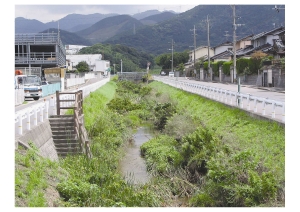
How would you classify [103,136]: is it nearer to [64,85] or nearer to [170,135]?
[170,135]

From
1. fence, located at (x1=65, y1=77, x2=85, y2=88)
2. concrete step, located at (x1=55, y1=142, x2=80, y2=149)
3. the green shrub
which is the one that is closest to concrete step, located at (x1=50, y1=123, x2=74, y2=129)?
concrete step, located at (x1=55, y1=142, x2=80, y2=149)

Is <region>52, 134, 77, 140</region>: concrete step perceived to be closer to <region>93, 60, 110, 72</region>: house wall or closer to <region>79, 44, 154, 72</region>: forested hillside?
<region>93, 60, 110, 72</region>: house wall

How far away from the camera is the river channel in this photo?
17.1m

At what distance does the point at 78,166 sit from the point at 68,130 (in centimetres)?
364

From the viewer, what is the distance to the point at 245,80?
176ft

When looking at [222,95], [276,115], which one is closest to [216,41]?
[222,95]

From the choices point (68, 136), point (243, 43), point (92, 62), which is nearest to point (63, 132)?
point (68, 136)

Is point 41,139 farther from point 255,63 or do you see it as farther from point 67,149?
point 255,63

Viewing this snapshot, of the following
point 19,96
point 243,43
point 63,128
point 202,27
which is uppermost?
point 202,27

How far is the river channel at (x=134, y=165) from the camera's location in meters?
17.1

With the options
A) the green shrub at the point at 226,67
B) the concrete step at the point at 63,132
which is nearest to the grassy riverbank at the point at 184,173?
the concrete step at the point at 63,132

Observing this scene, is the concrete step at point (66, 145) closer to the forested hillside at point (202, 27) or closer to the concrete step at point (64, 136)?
the concrete step at point (64, 136)

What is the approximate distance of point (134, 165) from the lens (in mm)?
20016
